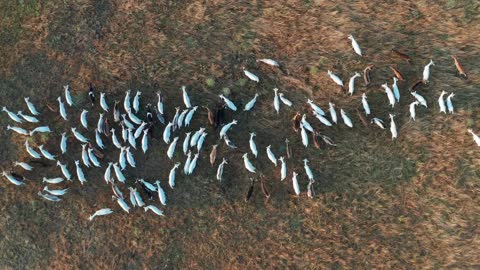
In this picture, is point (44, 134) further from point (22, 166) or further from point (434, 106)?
point (434, 106)

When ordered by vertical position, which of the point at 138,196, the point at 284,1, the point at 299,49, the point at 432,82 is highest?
the point at 284,1

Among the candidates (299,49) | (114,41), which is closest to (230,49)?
(299,49)

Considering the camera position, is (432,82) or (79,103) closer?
(432,82)

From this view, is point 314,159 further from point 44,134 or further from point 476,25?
point 44,134

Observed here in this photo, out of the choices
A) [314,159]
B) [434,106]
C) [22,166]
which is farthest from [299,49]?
[22,166]

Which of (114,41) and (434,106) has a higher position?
(114,41)

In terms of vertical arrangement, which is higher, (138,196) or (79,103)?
(79,103)
